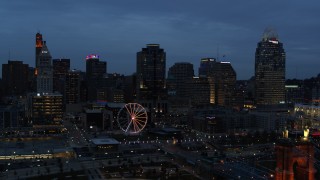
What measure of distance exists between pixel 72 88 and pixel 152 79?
21.8 metres

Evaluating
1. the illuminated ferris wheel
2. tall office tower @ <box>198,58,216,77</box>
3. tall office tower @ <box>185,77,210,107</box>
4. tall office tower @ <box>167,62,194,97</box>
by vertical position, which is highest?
tall office tower @ <box>198,58,216,77</box>

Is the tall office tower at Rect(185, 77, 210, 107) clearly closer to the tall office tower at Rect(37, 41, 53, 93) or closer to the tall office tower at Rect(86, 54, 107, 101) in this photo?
the tall office tower at Rect(86, 54, 107, 101)

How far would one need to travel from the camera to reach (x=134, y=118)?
49.3 metres

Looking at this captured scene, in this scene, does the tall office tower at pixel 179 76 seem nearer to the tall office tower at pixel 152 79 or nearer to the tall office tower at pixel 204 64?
the tall office tower at pixel 204 64

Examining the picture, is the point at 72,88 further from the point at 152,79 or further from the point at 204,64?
the point at 204,64

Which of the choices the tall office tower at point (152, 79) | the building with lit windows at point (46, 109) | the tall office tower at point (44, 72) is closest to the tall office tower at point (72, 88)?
the tall office tower at point (152, 79)

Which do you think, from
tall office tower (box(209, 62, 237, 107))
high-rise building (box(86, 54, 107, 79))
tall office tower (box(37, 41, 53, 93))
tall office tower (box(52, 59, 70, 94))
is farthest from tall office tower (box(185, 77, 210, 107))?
tall office tower (box(37, 41, 53, 93))

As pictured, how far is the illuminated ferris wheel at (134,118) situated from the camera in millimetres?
49281

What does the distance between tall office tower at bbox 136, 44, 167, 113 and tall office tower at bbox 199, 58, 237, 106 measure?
17932 millimetres

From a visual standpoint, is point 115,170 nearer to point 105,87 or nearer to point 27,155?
point 27,155

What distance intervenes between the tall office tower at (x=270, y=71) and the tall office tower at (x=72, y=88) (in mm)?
35911

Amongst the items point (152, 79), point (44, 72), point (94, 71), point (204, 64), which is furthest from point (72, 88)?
point (204, 64)

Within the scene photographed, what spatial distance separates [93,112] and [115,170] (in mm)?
30244

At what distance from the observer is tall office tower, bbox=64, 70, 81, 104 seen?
9300 centimetres
